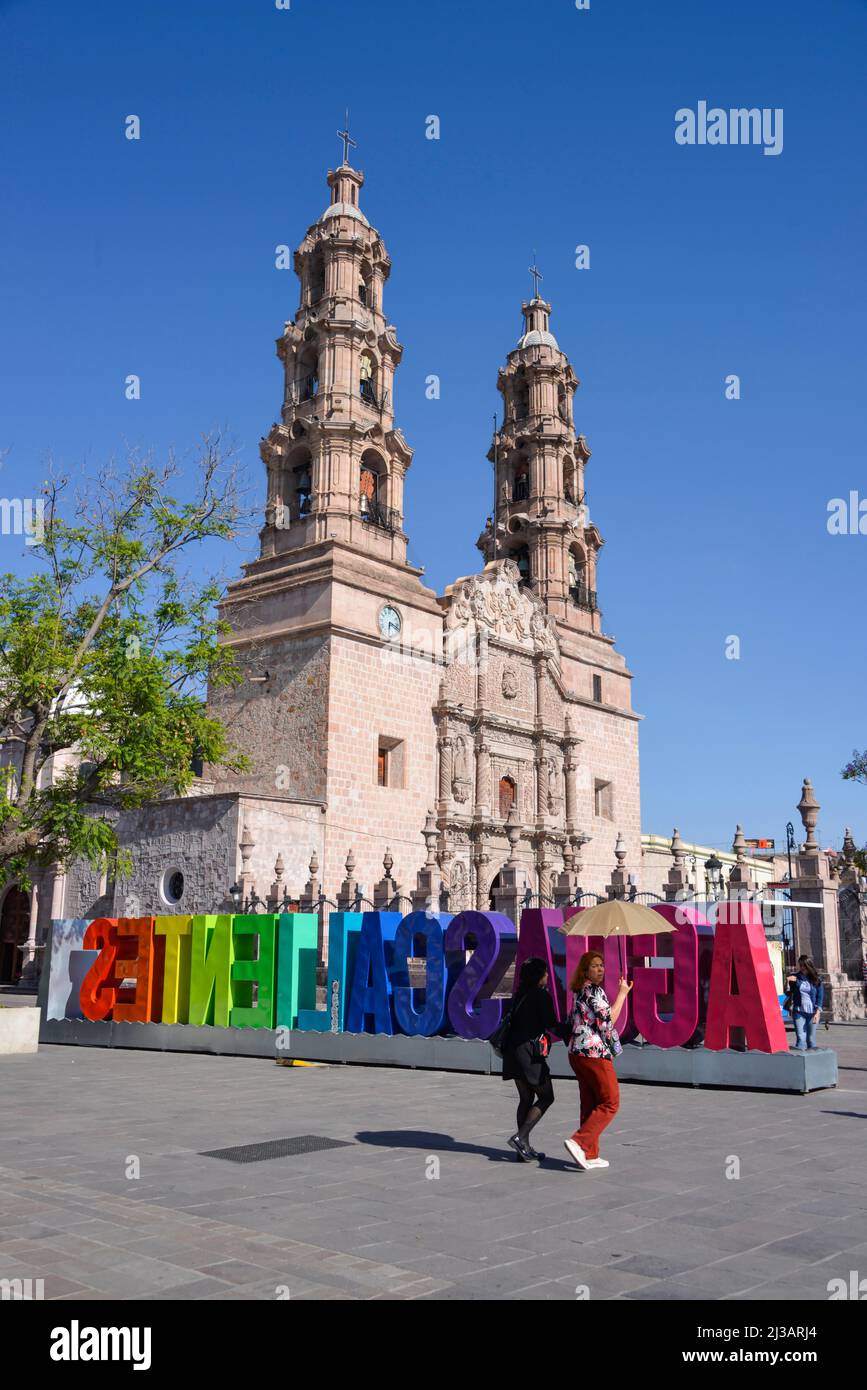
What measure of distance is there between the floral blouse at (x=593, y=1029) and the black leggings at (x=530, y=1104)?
46cm

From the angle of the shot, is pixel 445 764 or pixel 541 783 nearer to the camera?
pixel 445 764

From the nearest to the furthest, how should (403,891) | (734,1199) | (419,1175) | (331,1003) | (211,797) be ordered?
(734,1199)
(419,1175)
(331,1003)
(211,797)
(403,891)

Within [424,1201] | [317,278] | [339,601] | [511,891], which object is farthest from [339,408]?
[424,1201]

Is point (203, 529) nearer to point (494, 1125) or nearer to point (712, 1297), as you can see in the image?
point (494, 1125)

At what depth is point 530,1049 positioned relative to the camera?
322 inches

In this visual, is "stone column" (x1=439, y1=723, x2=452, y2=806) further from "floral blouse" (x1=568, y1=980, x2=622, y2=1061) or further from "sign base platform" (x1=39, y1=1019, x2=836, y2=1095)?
"floral blouse" (x1=568, y1=980, x2=622, y2=1061)

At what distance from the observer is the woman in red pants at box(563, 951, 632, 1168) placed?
768 cm

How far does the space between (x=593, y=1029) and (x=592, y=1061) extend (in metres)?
0.21

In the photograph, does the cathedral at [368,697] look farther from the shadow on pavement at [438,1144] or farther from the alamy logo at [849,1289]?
the alamy logo at [849,1289]

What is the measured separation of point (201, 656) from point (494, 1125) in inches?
459

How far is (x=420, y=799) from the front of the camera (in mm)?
31922

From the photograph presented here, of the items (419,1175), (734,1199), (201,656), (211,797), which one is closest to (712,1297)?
(734,1199)

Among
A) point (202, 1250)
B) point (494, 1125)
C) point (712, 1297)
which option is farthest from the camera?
point (494, 1125)
